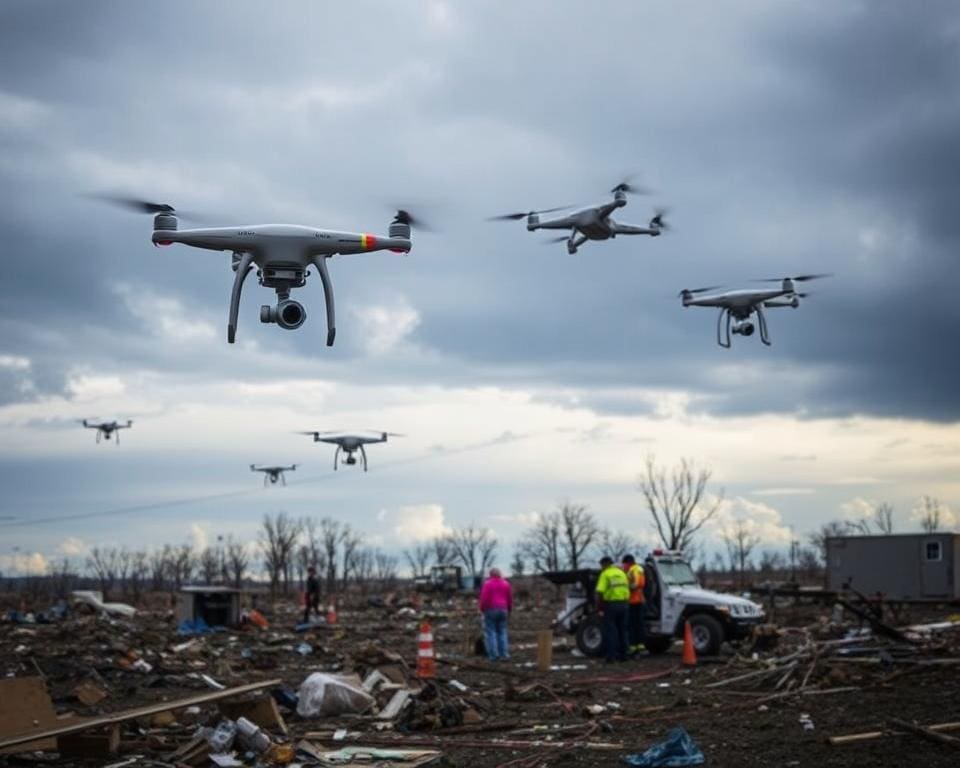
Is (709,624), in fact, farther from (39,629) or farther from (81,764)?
(39,629)

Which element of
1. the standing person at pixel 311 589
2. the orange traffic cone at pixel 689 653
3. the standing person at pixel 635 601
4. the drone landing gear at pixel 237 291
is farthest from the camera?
the standing person at pixel 311 589

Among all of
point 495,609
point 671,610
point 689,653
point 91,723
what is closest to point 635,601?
point 671,610

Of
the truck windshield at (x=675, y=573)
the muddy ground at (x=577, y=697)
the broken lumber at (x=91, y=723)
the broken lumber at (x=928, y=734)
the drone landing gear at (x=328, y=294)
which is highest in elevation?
the drone landing gear at (x=328, y=294)

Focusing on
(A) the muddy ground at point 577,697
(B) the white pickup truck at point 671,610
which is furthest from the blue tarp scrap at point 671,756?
(B) the white pickup truck at point 671,610

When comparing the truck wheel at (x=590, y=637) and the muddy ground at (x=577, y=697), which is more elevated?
the truck wheel at (x=590, y=637)

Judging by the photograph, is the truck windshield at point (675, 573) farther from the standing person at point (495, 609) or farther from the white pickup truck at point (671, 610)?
the standing person at point (495, 609)

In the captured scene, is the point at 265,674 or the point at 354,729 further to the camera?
the point at 265,674

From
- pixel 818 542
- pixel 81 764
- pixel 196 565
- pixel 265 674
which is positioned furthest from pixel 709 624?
pixel 196 565

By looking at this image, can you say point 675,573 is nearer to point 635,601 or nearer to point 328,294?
point 635,601
